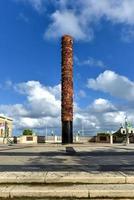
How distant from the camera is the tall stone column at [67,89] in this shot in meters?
51.0

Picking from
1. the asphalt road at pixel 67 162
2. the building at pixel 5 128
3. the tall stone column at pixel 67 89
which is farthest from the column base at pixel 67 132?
the building at pixel 5 128

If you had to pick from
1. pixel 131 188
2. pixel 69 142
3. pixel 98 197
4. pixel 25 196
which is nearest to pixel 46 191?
pixel 25 196

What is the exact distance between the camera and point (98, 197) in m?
10.9

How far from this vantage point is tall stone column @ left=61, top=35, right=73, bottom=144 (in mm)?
50969

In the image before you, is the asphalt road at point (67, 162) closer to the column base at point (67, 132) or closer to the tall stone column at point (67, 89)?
the column base at point (67, 132)

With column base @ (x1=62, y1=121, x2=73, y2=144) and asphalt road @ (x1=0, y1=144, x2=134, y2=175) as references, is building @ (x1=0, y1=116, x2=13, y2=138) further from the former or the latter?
asphalt road @ (x1=0, y1=144, x2=134, y2=175)

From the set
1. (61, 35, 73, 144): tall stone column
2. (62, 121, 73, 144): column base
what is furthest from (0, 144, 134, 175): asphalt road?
(61, 35, 73, 144): tall stone column

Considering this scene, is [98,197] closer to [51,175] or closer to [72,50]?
[51,175]

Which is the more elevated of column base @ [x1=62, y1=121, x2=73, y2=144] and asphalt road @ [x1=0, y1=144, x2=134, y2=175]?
column base @ [x1=62, y1=121, x2=73, y2=144]

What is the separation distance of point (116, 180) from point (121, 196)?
1576 millimetres

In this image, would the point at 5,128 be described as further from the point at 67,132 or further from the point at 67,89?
the point at 67,132

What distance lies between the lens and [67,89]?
52.1 meters

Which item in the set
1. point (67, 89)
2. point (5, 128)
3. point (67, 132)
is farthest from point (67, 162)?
point (5, 128)

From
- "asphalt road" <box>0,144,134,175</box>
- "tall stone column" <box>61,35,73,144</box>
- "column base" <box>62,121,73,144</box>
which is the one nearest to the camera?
"asphalt road" <box>0,144,134,175</box>
